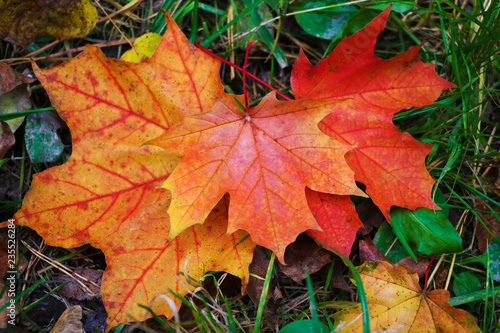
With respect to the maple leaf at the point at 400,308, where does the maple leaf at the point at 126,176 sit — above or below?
above

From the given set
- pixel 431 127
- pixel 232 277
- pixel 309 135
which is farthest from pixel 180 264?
pixel 431 127

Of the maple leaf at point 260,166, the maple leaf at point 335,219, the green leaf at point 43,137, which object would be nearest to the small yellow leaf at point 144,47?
the green leaf at point 43,137

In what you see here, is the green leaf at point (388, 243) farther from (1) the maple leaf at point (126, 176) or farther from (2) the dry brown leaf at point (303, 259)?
(1) the maple leaf at point (126, 176)

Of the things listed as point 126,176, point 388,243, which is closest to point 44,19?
point 126,176

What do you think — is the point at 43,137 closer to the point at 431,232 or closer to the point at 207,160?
the point at 207,160

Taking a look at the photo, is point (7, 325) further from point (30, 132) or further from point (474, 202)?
point (474, 202)

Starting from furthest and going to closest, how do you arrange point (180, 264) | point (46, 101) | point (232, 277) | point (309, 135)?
point (46, 101) → point (232, 277) → point (180, 264) → point (309, 135)
